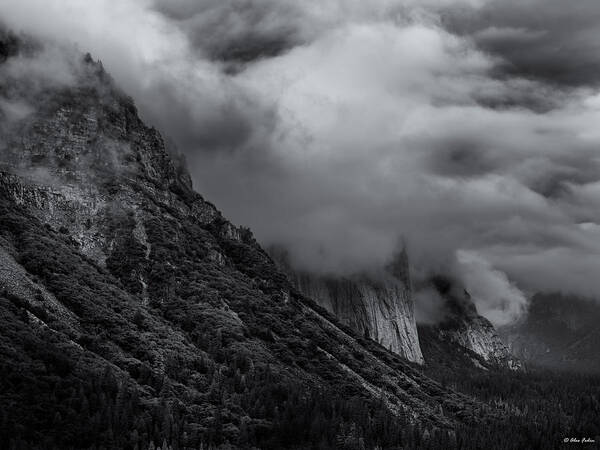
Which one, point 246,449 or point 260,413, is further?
point 260,413

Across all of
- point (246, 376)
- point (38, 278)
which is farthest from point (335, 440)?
point (38, 278)

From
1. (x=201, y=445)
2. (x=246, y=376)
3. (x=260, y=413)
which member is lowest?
(x=201, y=445)

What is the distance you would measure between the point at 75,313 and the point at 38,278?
14.2 meters

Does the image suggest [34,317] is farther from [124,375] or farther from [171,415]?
[171,415]

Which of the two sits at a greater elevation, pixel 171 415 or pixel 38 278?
pixel 38 278

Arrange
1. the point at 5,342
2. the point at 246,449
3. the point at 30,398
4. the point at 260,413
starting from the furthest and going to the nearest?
the point at 260,413 < the point at 246,449 < the point at 5,342 < the point at 30,398

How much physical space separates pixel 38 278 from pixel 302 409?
257 feet

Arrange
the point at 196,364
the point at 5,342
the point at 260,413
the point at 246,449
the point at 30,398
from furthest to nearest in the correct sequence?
the point at 196,364, the point at 260,413, the point at 246,449, the point at 5,342, the point at 30,398

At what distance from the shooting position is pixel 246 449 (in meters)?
157

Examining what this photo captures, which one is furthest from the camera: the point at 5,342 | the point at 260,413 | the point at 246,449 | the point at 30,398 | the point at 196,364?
the point at 196,364

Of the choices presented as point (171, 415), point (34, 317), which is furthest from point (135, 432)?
point (34, 317)

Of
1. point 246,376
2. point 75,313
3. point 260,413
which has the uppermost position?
A: point 75,313

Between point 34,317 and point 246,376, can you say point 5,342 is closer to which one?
point 34,317

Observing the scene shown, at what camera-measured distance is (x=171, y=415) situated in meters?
154
